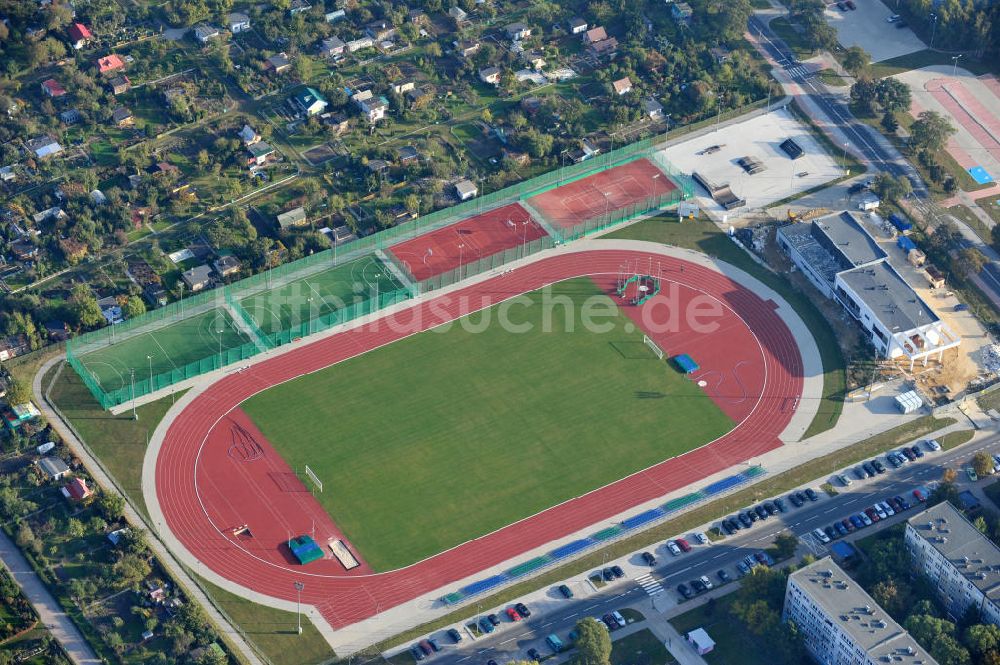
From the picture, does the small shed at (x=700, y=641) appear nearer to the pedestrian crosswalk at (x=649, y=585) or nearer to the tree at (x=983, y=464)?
the pedestrian crosswalk at (x=649, y=585)

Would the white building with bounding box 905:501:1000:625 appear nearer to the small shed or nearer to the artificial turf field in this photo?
the small shed

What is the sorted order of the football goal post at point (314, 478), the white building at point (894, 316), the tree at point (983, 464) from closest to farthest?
the football goal post at point (314, 478), the tree at point (983, 464), the white building at point (894, 316)

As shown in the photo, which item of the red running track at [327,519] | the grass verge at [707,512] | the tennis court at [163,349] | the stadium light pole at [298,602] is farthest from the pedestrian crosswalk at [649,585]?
the tennis court at [163,349]

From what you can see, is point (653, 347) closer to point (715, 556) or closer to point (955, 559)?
point (715, 556)

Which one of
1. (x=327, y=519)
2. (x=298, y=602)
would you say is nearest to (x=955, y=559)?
(x=327, y=519)

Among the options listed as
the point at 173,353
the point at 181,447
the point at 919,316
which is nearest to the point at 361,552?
the point at 181,447

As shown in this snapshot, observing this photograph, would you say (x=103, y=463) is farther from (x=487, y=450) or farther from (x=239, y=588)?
(x=487, y=450)

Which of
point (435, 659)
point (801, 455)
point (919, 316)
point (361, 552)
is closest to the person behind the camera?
point (435, 659)
